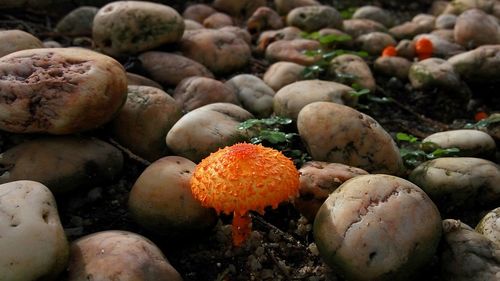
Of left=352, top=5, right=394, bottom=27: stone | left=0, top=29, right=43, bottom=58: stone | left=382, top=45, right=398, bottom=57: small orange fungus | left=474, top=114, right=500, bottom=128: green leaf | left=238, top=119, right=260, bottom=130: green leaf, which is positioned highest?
left=0, top=29, right=43, bottom=58: stone

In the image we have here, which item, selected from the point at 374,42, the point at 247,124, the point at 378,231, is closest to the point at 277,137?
the point at 247,124

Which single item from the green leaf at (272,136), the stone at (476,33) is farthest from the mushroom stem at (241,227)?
the stone at (476,33)

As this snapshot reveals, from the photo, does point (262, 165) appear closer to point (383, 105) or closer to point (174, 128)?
point (174, 128)

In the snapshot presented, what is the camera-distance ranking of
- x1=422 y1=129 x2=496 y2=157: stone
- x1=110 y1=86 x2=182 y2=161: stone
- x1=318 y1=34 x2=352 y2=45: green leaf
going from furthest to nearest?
x1=318 y1=34 x2=352 y2=45: green leaf < x1=422 y1=129 x2=496 y2=157: stone < x1=110 y1=86 x2=182 y2=161: stone

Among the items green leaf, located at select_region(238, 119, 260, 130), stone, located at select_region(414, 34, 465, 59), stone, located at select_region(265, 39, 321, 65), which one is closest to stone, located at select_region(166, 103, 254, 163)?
green leaf, located at select_region(238, 119, 260, 130)

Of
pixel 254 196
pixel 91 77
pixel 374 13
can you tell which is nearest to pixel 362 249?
pixel 254 196

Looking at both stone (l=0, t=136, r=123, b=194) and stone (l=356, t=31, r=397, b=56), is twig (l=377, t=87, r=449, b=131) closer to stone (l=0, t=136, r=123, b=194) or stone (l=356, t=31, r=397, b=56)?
stone (l=356, t=31, r=397, b=56)

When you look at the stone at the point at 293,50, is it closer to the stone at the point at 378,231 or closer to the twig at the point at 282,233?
the twig at the point at 282,233
